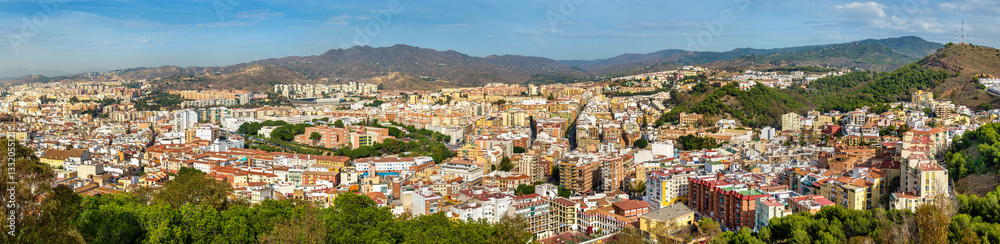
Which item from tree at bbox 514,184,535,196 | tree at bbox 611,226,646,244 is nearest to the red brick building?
tree at bbox 611,226,646,244

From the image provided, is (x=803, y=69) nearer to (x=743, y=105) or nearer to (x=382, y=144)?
(x=743, y=105)

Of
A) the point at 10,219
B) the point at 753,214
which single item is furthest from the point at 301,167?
the point at 10,219

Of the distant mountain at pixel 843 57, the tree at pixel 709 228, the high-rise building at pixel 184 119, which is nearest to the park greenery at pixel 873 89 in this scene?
the tree at pixel 709 228

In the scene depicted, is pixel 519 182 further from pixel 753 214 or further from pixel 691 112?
pixel 691 112

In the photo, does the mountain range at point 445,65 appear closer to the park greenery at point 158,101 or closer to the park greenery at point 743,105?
the park greenery at point 158,101

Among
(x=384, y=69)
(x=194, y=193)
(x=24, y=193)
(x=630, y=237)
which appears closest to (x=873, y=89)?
(x=630, y=237)

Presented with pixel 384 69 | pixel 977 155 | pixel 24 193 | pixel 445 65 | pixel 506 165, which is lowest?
pixel 506 165

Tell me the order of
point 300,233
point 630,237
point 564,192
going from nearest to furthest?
point 300,233
point 630,237
point 564,192

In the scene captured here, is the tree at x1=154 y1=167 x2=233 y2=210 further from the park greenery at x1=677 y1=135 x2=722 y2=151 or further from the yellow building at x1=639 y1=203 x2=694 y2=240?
the park greenery at x1=677 y1=135 x2=722 y2=151
